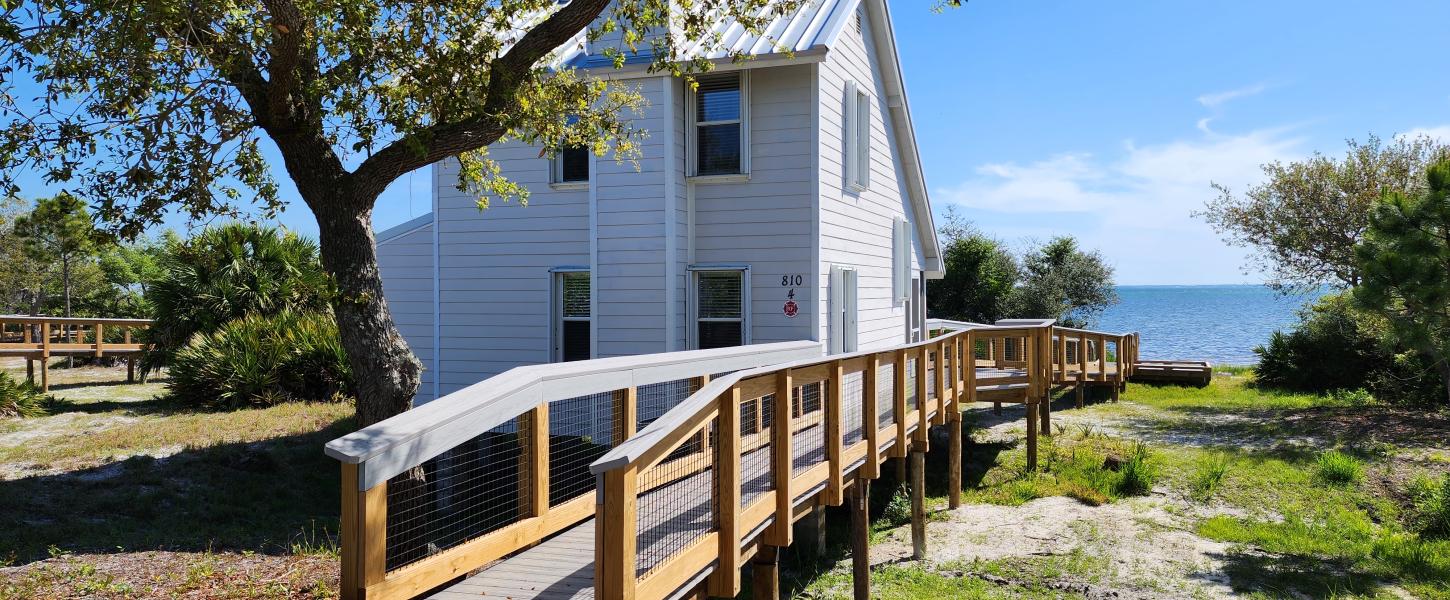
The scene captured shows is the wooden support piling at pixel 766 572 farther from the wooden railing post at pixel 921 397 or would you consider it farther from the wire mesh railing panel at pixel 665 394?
the wooden railing post at pixel 921 397

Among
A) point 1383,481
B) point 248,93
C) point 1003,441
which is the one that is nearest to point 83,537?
point 248,93

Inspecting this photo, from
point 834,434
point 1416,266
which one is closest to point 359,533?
point 834,434

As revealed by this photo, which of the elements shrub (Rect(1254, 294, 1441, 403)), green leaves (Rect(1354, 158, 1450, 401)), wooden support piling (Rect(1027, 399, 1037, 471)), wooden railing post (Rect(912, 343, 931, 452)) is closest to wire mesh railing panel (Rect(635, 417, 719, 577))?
wooden railing post (Rect(912, 343, 931, 452))

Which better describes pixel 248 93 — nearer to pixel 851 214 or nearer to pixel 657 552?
pixel 657 552

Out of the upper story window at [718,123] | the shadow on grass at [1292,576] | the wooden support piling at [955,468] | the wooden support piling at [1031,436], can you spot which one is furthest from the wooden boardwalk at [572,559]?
the wooden support piling at [1031,436]

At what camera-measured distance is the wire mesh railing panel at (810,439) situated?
273 inches

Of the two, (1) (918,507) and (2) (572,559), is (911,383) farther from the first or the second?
(2) (572,559)

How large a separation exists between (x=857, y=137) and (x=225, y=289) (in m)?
11.3

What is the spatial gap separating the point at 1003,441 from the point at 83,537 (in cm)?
1322

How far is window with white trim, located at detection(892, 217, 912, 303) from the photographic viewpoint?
52.1ft

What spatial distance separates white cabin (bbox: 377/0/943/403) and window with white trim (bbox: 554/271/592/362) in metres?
0.02

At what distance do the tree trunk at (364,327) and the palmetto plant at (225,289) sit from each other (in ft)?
29.5

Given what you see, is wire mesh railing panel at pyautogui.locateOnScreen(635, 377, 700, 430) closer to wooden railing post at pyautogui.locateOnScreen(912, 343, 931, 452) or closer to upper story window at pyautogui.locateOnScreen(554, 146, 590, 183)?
wooden railing post at pyautogui.locateOnScreen(912, 343, 931, 452)

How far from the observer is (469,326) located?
42.9 ft
